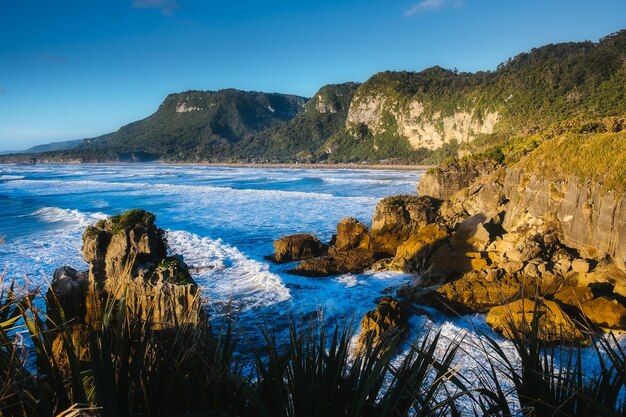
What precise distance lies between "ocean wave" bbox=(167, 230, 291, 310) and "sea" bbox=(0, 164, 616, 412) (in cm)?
4

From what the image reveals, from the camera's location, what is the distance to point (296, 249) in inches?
730

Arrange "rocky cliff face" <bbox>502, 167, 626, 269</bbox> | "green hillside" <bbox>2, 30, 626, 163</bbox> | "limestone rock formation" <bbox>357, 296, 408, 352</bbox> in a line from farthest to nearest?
"green hillside" <bbox>2, 30, 626, 163</bbox> < "rocky cliff face" <bbox>502, 167, 626, 269</bbox> < "limestone rock formation" <bbox>357, 296, 408, 352</bbox>

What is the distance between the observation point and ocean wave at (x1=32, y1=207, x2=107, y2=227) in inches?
1121

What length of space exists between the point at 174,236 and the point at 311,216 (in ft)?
33.3

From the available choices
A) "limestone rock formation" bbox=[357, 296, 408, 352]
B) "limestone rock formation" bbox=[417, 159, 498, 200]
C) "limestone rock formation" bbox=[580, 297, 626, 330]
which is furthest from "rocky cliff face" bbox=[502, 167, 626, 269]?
"limestone rock formation" bbox=[417, 159, 498, 200]

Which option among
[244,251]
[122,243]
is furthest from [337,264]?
[122,243]

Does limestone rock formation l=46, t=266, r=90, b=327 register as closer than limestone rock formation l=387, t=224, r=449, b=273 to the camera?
Yes

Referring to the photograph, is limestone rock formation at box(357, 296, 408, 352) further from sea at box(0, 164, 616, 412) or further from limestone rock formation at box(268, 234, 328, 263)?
limestone rock formation at box(268, 234, 328, 263)

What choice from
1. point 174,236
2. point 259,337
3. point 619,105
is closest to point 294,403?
point 259,337

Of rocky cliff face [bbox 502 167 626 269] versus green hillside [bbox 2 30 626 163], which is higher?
green hillside [bbox 2 30 626 163]

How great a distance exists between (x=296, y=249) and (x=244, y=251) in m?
3.09

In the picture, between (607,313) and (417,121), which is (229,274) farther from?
(417,121)

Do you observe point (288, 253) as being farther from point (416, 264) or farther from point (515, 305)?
point (515, 305)

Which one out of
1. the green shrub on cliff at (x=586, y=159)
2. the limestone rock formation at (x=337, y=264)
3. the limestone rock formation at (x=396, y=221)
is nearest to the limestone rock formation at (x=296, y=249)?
the limestone rock formation at (x=337, y=264)
